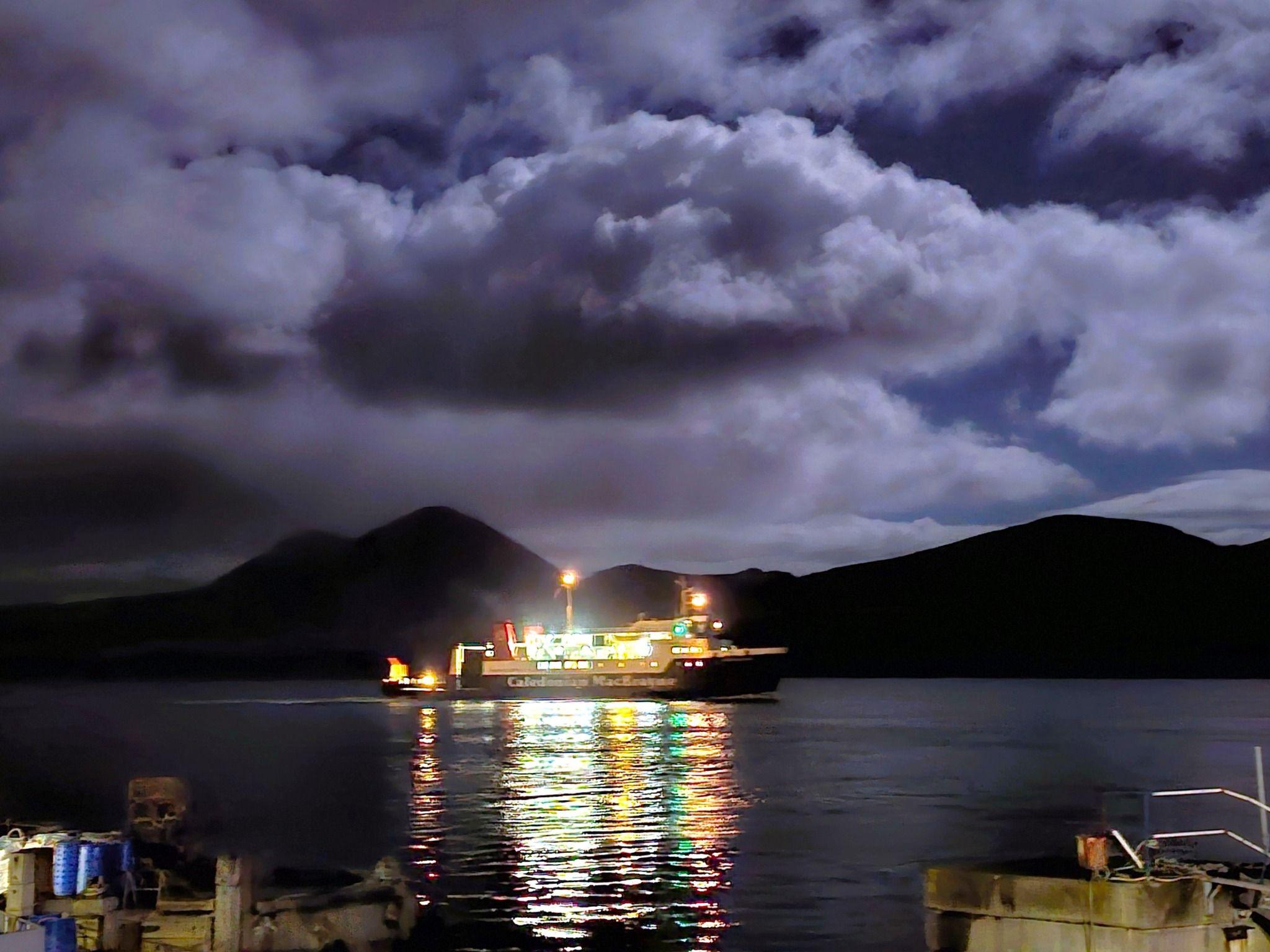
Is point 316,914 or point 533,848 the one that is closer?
point 316,914

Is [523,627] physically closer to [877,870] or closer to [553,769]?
[553,769]

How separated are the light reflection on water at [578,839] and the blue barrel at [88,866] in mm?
6358

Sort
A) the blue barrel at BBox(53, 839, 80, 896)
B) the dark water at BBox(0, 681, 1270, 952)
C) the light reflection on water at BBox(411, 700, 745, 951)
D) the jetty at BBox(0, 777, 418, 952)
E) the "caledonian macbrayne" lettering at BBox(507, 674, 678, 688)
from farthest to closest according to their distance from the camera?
the "caledonian macbrayne" lettering at BBox(507, 674, 678, 688) → the dark water at BBox(0, 681, 1270, 952) → the light reflection on water at BBox(411, 700, 745, 951) → the blue barrel at BBox(53, 839, 80, 896) → the jetty at BBox(0, 777, 418, 952)

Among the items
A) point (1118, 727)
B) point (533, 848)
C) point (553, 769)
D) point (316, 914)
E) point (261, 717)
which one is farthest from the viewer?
point (261, 717)

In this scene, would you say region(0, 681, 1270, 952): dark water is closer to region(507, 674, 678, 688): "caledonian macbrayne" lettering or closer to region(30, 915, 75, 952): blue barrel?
region(30, 915, 75, 952): blue barrel

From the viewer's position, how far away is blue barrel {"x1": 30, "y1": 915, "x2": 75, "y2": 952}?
18000 mm

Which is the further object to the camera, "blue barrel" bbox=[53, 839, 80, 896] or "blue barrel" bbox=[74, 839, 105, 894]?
"blue barrel" bbox=[74, 839, 105, 894]

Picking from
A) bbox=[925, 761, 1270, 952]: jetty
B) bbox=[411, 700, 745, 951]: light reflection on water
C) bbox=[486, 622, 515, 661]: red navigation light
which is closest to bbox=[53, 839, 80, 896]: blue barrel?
bbox=[411, 700, 745, 951]: light reflection on water

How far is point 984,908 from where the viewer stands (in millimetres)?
18562

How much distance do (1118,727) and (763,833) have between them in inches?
3407

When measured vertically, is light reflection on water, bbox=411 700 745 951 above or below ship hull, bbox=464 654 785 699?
below

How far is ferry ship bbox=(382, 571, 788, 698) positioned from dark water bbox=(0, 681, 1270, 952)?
11.0m

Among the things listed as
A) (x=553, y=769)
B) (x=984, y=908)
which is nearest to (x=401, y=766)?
(x=553, y=769)

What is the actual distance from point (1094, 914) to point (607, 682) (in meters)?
113
